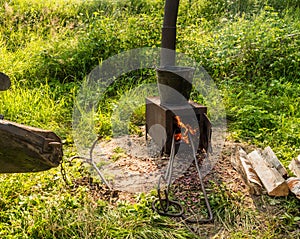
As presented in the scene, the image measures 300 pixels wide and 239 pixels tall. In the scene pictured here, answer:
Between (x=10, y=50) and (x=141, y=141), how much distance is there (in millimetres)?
3602

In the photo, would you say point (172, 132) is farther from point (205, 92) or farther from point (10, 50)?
point (10, 50)

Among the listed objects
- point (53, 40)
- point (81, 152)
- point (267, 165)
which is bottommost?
point (81, 152)

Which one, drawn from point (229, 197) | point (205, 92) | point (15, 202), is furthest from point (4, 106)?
point (229, 197)

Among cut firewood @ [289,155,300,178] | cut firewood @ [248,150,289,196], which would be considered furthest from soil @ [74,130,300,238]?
cut firewood @ [289,155,300,178]

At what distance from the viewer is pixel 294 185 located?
340 cm

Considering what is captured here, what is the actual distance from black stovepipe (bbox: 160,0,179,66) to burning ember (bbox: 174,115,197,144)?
2.01 ft

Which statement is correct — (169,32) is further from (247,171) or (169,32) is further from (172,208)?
(172,208)

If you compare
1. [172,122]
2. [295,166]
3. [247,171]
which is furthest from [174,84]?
[295,166]

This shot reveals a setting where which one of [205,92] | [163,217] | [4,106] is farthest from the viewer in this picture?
[205,92]

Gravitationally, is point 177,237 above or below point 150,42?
below

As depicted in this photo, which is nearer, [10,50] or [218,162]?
[218,162]

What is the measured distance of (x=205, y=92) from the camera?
19.5 ft

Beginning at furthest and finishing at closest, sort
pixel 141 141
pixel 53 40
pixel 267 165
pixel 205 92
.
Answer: pixel 53 40 → pixel 205 92 → pixel 141 141 → pixel 267 165

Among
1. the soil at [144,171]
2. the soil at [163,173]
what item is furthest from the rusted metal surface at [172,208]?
the soil at [144,171]
